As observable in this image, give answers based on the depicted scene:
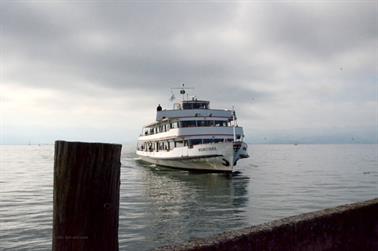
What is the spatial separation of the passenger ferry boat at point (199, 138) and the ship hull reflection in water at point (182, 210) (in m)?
2.63

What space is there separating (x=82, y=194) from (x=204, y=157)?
98.7ft

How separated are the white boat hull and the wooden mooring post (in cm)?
2835

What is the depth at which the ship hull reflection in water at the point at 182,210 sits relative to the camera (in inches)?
512

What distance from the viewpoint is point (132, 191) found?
24797mm

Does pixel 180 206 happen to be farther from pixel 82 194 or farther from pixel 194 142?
pixel 82 194

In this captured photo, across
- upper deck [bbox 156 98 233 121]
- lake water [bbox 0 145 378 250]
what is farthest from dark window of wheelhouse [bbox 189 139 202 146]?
lake water [bbox 0 145 378 250]

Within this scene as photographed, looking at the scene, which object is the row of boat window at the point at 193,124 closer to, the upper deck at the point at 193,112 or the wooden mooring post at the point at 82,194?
the upper deck at the point at 193,112

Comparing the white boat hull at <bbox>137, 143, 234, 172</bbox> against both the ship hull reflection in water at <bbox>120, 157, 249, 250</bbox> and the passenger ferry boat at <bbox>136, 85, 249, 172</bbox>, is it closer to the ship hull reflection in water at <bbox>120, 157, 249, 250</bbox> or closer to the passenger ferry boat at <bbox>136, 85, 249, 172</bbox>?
the passenger ferry boat at <bbox>136, 85, 249, 172</bbox>

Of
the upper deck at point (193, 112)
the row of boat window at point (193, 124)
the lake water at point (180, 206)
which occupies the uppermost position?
the upper deck at point (193, 112)

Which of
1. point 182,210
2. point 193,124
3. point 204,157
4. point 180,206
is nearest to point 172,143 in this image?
point 193,124

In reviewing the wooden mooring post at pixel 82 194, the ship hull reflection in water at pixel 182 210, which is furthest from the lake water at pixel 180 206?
the wooden mooring post at pixel 82 194

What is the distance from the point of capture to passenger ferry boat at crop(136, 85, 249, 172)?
3184cm

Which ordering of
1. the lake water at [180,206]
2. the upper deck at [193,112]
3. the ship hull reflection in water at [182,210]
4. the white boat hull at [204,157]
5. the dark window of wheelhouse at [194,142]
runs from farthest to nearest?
the upper deck at [193,112], the dark window of wheelhouse at [194,142], the white boat hull at [204,157], the ship hull reflection in water at [182,210], the lake water at [180,206]

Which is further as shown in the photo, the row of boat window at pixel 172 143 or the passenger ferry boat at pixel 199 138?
the row of boat window at pixel 172 143
